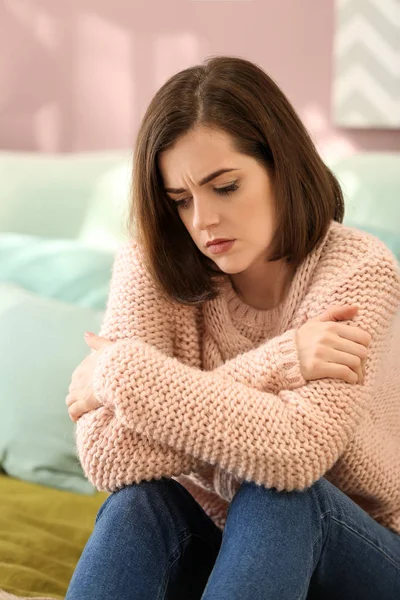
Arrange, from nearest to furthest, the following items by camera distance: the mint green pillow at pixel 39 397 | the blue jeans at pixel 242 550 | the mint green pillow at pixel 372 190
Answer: the blue jeans at pixel 242 550, the mint green pillow at pixel 39 397, the mint green pillow at pixel 372 190

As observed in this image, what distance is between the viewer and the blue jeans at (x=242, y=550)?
39.4 inches

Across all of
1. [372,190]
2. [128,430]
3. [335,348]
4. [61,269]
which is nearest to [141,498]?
[128,430]

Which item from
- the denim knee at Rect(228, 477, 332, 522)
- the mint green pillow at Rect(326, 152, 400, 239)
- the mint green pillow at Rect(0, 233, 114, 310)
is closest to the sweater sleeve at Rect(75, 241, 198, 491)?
the denim knee at Rect(228, 477, 332, 522)

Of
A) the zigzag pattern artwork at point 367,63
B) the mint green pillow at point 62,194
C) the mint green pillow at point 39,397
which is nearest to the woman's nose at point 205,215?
the mint green pillow at point 39,397

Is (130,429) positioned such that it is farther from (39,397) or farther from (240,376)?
(39,397)

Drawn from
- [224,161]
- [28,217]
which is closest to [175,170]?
[224,161]

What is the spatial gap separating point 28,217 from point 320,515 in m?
1.33

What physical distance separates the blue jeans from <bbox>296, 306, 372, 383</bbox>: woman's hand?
145 mm

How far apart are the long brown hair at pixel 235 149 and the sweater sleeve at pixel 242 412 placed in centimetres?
15

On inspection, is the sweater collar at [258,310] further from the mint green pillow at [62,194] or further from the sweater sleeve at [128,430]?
the mint green pillow at [62,194]

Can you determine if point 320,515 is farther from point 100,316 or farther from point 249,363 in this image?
point 100,316

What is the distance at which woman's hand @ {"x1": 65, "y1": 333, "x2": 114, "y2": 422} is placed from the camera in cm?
120

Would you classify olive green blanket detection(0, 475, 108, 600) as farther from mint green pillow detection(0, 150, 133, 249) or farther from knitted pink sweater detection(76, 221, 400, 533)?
mint green pillow detection(0, 150, 133, 249)

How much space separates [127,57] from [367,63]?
0.69m
